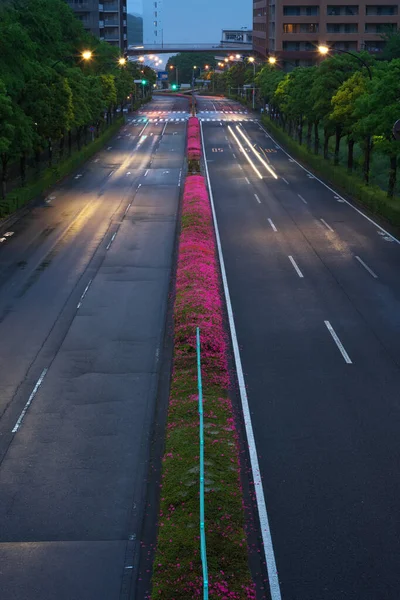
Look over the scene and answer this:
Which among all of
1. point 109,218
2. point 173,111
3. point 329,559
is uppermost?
point 173,111

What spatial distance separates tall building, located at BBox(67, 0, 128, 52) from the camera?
148250mm

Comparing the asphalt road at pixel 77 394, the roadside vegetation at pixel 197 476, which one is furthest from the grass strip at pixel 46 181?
the roadside vegetation at pixel 197 476

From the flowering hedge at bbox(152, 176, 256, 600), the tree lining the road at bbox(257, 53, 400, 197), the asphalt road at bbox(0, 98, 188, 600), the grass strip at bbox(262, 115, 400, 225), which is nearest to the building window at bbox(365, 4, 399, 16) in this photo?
the tree lining the road at bbox(257, 53, 400, 197)

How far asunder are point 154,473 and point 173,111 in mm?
122557

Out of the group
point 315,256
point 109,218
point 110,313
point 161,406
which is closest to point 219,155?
point 109,218

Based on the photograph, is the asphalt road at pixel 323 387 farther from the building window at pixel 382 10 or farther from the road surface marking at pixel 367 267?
the building window at pixel 382 10

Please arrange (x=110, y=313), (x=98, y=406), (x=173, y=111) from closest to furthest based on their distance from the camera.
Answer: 1. (x=98, y=406)
2. (x=110, y=313)
3. (x=173, y=111)

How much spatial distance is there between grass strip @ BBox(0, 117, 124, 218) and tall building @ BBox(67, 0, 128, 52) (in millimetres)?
77239

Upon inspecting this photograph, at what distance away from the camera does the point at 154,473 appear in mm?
15195

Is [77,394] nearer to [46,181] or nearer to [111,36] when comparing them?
[46,181]

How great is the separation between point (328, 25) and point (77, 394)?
124 metres

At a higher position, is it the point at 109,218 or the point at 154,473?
the point at 109,218

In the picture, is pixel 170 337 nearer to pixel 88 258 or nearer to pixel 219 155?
pixel 88 258

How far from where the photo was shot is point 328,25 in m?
128
